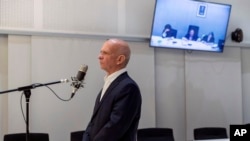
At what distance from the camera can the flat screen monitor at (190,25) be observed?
431 cm

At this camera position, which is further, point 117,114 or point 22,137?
point 22,137

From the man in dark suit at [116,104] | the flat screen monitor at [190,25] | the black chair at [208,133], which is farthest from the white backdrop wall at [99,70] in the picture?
the man in dark suit at [116,104]

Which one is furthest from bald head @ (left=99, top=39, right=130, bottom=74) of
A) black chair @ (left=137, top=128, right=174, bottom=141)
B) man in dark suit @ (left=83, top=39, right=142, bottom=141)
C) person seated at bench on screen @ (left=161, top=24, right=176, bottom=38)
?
person seated at bench on screen @ (left=161, top=24, right=176, bottom=38)

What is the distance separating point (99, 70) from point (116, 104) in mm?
2012

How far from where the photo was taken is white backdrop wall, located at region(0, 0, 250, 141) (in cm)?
384

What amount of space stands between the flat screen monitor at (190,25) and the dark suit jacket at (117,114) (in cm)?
217

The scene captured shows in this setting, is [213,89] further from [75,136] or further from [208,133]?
[75,136]

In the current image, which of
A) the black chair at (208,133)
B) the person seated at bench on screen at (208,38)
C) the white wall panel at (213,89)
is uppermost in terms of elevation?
the person seated at bench on screen at (208,38)

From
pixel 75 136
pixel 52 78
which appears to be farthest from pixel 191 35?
pixel 75 136

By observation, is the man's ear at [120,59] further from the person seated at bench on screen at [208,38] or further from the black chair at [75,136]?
the person seated at bench on screen at [208,38]

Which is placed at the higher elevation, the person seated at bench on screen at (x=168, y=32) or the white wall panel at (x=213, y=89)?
the person seated at bench on screen at (x=168, y=32)

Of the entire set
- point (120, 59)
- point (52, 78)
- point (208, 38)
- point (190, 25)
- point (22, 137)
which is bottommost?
point (22, 137)

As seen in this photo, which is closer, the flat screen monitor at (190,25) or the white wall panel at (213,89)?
the flat screen monitor at (190,25)

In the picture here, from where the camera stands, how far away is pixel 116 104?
2.16 metres
